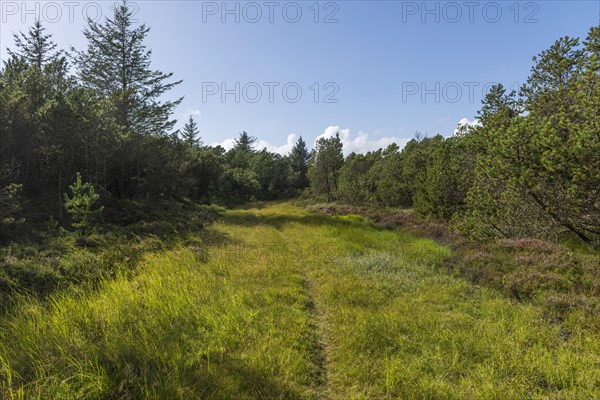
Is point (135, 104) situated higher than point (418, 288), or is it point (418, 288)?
point (135, 104)

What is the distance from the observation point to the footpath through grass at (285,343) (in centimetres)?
360

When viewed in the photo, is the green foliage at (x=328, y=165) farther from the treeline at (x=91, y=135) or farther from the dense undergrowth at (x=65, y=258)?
the dense undergrowth at (x=65, y=258)

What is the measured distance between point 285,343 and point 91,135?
17.8 meters

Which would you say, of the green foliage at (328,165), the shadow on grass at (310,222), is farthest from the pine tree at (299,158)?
the shadow on grass at (310,222)

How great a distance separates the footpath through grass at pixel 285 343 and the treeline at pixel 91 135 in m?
8.01

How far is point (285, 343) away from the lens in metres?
4.66

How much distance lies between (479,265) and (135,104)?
92.4ft

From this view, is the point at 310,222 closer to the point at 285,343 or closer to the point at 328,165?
the point at 285,343

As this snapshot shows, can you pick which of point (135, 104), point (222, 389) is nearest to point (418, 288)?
point (222, 389)

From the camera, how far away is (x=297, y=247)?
1225 cm

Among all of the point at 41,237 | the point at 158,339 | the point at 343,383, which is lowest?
the point at 343,383

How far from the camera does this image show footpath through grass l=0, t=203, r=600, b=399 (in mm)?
3600

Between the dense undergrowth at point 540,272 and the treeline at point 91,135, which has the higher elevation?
the treeline at point 91,135

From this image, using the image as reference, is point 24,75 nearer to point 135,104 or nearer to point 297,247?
point 135,104
